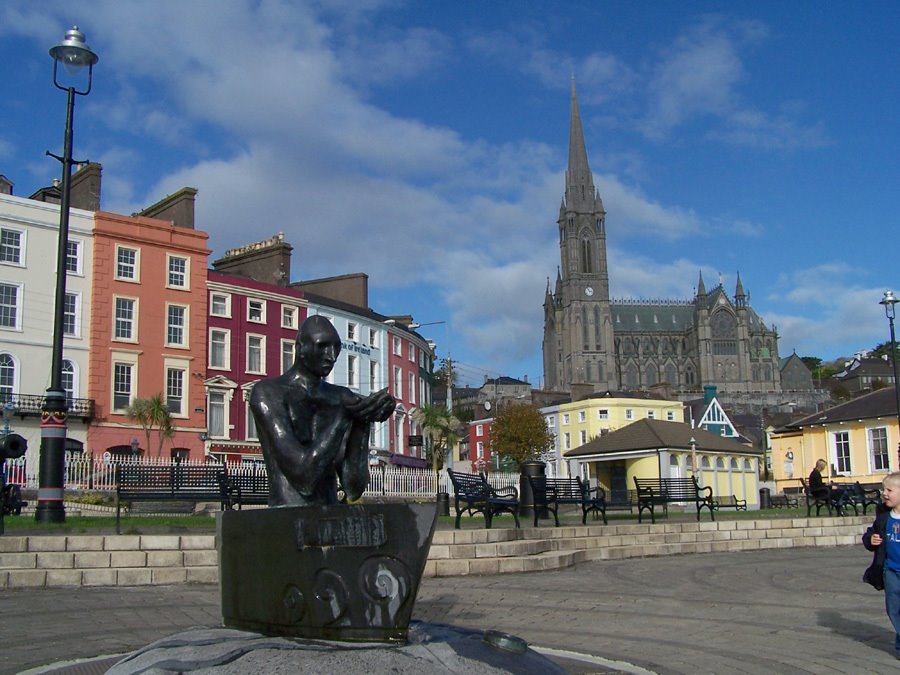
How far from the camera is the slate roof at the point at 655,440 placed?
37.5 meters

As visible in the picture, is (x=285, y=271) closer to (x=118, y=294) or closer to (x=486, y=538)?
(x=118, y=294)

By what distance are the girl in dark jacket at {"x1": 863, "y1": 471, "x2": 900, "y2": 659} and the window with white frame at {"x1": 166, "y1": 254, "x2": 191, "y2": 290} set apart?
126 feet

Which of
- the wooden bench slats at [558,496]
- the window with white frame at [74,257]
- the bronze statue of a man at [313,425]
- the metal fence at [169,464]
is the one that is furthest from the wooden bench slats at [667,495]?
the window with white frame at [74,257]

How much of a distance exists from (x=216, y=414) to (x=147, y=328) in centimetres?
548

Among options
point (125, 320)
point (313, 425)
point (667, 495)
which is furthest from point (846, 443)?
point (313, 425)

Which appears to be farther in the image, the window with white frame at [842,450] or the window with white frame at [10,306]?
the window with white frame at [842,450]

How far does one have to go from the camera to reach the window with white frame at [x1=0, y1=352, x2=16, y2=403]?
36.3 m

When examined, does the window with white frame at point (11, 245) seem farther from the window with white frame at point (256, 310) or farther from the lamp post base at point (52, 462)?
the lamp post base at point (52, 462)

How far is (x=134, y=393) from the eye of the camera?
39.9 m

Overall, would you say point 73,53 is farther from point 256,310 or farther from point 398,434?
point 398,434

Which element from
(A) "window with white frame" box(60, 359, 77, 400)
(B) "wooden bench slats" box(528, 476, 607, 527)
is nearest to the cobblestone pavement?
(B) "wooden bench slats" box(528, 476, 607, 527)

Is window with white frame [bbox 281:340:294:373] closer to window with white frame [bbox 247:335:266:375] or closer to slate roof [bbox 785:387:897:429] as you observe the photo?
window with white frame [bbox 247:335:266:375]

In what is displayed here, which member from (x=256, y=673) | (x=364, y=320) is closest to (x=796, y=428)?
(x=364, y=320)

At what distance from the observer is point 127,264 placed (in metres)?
40.4
